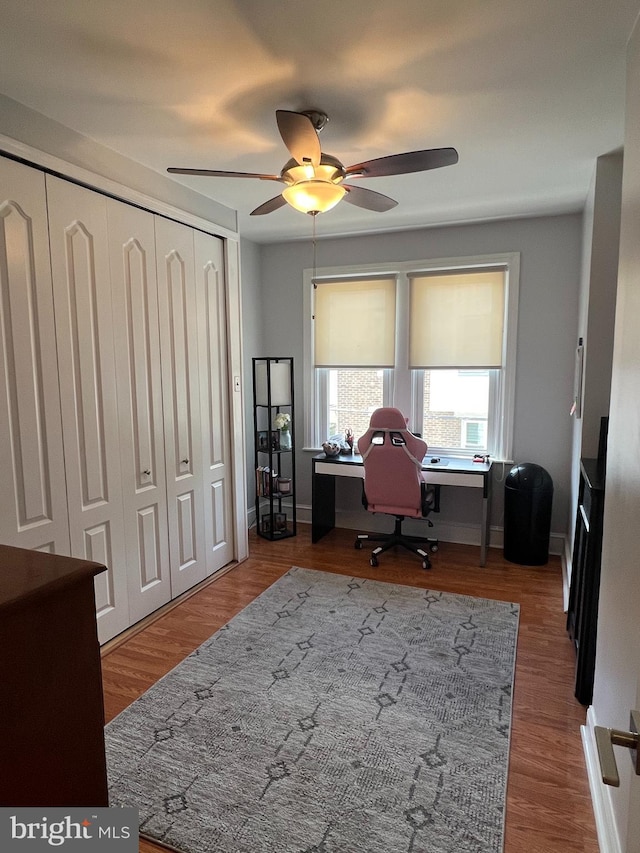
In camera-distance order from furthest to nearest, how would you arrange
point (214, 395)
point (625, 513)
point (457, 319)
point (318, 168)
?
point (457, 319)
point (214, 395)
point (318, 168)
point (625, 513)

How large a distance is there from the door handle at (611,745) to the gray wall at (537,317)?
10.8 ft

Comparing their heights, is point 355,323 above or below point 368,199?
below

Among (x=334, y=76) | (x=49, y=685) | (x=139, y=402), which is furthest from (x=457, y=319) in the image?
(x=49, y=685)

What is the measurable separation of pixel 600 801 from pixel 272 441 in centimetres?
322

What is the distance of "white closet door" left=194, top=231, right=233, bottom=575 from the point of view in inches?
134

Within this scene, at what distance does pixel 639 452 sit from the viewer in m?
1.31

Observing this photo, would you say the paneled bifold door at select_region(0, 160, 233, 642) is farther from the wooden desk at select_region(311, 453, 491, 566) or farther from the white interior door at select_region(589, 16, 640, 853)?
the white interior door at select_region(589, 16, 640, 853)

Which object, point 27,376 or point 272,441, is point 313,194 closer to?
point 27,376

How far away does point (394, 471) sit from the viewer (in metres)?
3.74

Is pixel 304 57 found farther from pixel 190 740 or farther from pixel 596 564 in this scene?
pixel 190 740

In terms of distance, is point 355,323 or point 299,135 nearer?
point 299,135

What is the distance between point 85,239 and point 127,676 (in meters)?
2.20

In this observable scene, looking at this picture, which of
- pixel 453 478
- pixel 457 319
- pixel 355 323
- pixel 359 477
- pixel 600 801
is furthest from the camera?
pixel 355 323

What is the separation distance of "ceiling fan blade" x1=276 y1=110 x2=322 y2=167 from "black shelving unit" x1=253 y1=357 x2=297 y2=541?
237 centimetres
